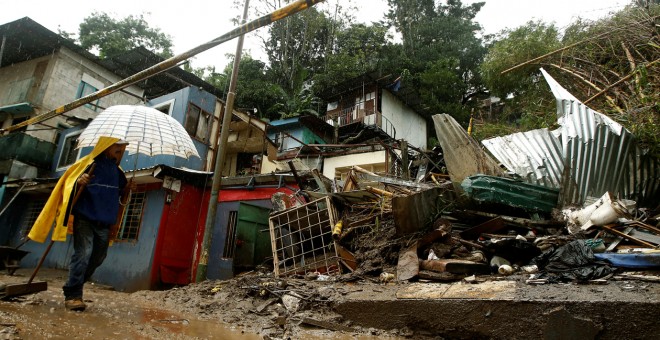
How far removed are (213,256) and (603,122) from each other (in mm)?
9666

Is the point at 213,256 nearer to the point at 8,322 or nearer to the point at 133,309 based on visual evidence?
the point at 133,309

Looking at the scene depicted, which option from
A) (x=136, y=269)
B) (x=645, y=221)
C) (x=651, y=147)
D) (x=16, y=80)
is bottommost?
(x=136, y=269)

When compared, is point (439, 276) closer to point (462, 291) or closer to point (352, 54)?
point (462, 291)

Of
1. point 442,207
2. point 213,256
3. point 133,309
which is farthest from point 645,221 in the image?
point 213,256

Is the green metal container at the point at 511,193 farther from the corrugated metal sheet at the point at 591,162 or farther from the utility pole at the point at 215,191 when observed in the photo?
the utility pole at the point at 215,191

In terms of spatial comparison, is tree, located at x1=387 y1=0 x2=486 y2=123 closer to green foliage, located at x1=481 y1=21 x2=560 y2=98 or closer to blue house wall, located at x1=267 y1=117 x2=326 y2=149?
blue house wall, located at x1=267 y1=117 x2=326 y2=149

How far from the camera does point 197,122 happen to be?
13359mm

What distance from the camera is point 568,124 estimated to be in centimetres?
500

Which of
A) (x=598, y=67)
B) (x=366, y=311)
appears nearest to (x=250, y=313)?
(x=366, y=311)

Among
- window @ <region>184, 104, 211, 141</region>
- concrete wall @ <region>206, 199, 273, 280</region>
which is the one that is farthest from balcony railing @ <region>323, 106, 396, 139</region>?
concrete wall @ <region>206, 199, 273, 280</region>

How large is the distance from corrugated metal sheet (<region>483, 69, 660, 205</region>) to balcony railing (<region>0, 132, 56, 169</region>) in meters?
18.4

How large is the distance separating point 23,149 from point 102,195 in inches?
608

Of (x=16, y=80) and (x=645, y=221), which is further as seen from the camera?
(x=16, y=80)

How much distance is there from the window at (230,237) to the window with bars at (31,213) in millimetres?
8709
